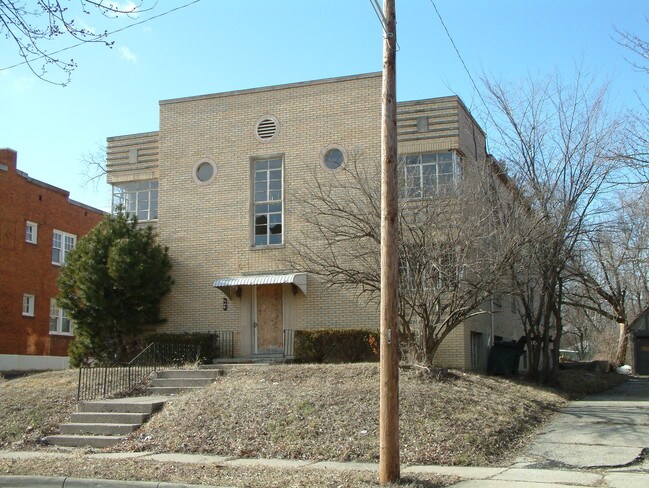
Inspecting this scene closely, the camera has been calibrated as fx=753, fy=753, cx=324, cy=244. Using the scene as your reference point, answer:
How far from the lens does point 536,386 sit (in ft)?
60.3

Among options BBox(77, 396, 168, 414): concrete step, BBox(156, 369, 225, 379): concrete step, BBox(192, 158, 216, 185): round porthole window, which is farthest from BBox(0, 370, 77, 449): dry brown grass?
BBox(192, 158, 216, 185): round porthole window

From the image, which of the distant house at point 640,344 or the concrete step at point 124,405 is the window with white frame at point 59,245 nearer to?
the concrete step at point 124,405

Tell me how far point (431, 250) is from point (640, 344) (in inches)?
983

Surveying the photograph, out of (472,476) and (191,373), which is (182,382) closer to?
(191,373)

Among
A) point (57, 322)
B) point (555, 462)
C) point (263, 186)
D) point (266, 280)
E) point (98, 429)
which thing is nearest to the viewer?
point (555, 462)

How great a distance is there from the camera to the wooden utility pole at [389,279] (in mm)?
8922

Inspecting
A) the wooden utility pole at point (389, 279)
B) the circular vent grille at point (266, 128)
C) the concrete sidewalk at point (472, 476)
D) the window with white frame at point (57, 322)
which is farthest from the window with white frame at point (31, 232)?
the wooden utility pole at point (389, 279)

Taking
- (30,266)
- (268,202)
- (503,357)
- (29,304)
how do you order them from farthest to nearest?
1. (29,304)
2. (30,266)
3. (268,202)
4. (503,357)

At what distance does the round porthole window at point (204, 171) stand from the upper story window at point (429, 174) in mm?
5902

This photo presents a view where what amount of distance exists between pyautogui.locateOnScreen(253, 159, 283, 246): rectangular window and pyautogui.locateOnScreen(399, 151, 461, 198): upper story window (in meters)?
3.97

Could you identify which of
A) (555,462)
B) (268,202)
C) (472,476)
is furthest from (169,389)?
(555,462)

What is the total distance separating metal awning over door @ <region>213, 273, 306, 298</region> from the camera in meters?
19.9

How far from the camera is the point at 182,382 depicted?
16531mm

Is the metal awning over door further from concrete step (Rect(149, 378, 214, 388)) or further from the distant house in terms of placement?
the distant house
